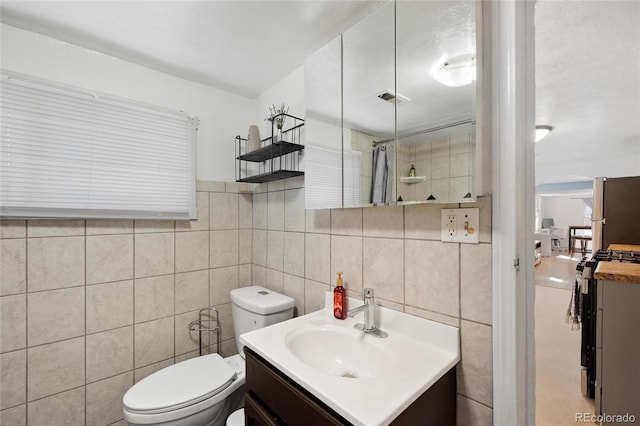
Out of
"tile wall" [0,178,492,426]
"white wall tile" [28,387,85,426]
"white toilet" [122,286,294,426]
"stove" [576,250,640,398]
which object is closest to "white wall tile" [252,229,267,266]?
"tile wall" [0,178,492,426]

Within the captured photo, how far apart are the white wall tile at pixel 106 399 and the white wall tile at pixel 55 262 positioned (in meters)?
0.57

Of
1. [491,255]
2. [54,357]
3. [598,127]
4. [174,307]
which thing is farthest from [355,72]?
[598,127]

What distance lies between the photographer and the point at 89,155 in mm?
1420

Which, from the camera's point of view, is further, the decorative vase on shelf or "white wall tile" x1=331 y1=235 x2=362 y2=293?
the decorative vase on shelf

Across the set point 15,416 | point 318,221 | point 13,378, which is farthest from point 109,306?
point 318,221

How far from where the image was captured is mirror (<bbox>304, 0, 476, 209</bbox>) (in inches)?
33.7

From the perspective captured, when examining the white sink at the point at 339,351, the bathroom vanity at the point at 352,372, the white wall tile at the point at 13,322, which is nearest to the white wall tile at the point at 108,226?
the white wall tile at the point at 13,322

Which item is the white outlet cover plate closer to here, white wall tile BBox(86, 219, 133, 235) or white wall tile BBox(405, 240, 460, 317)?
white wall tile BBox(405, 240, 460, 317)

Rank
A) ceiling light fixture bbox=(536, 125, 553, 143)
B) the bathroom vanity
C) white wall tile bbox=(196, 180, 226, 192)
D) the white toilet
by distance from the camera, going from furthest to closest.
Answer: ceiling light fixture bbox=(536, 125, 553, 143), white wall tile bbox=(196, 180, 226, 192), the white toilet, the bathroom vanity

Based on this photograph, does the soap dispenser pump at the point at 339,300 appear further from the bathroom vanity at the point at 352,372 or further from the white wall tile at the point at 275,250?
the white wall tile at the point at 275,250

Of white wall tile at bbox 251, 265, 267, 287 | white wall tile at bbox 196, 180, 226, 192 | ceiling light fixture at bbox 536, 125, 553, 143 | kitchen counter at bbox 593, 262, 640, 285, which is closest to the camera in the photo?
kitchen counter at bbox 593, 262, 640, 285

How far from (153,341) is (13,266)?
76 cm

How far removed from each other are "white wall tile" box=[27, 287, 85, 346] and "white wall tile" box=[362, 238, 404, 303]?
147 cm

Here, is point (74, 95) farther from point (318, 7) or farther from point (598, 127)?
point (598, 127)
